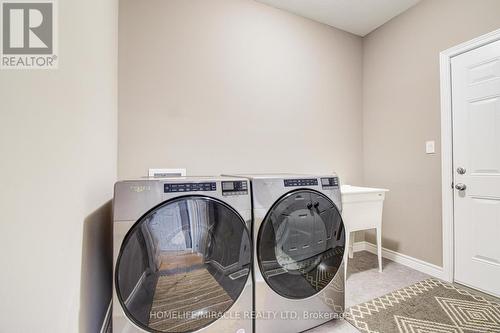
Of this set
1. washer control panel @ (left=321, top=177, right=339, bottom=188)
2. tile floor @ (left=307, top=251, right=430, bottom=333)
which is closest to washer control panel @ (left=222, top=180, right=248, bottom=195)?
washer control panel @ (left=321, top=177, right=339, bottom=188)

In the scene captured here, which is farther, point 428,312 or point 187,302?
point 428,312

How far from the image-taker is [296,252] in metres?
1.29

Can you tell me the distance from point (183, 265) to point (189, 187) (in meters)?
0.38

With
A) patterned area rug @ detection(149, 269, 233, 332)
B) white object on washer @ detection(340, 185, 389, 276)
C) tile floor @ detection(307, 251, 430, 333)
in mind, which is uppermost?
white object on washer @ detection(340, 185, 389, 276)

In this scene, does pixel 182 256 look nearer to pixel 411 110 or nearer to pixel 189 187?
pixel 189 187

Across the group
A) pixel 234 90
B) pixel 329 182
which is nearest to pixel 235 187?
Answer: pixel 329 182

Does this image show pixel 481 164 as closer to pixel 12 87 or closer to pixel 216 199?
pixel 216 199

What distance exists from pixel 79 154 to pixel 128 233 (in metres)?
0.39

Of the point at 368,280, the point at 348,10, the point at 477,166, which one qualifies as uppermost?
the point at 348,10

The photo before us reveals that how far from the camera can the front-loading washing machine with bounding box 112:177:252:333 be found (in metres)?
0.97

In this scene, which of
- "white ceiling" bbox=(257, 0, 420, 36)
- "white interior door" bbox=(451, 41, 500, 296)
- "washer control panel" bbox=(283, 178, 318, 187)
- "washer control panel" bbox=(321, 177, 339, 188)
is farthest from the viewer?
"white ceiling" bbox=(257, 0, 420, 36)

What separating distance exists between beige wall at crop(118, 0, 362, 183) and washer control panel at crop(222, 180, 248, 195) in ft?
2.78

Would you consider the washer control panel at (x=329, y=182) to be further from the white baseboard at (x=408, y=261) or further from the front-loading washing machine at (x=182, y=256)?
the white baseboard at (x=408, y=261)

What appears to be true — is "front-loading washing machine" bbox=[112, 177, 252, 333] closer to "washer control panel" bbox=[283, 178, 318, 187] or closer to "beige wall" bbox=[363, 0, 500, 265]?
"washer control panel" bbox=[283, 178, 318, 187]
